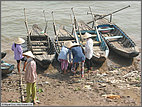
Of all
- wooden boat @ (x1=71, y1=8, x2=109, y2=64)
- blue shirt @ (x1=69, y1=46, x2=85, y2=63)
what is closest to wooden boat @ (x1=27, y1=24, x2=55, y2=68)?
blue shirt @ (x1=69, y1=46, x2=85, y2=63)

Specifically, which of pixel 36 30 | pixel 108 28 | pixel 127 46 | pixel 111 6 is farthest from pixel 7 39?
pixel 111 6

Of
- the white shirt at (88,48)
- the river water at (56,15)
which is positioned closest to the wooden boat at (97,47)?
the white shirt at (88,48)

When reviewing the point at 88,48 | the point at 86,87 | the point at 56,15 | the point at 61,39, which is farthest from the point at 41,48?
the point at 56,15

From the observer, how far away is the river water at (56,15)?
15.9m

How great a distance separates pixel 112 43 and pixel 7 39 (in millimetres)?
6669

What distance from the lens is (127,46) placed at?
11547mm

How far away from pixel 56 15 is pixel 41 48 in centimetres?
865

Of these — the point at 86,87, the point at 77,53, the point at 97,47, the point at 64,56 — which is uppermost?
the point at 77,53

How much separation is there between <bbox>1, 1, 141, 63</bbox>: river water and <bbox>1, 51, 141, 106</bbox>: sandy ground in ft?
15.2

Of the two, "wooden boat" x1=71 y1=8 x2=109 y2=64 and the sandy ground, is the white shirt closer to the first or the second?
"wooden boat" x1=71 y1=8 x2=109 y2=64

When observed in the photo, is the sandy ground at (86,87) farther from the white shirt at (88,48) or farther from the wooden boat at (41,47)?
the white shirt at (88,48)

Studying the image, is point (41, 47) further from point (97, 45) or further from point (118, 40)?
point (118, 40)

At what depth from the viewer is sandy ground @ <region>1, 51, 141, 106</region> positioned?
7.17m

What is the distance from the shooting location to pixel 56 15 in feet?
62.0
